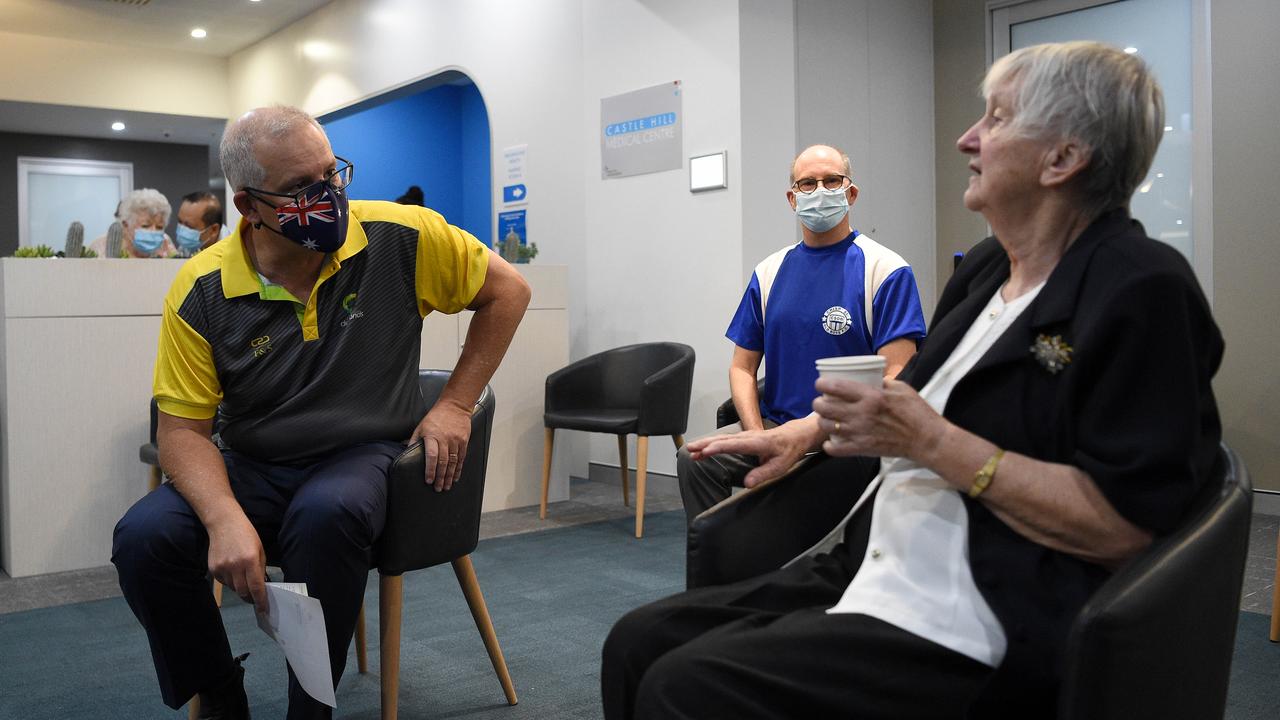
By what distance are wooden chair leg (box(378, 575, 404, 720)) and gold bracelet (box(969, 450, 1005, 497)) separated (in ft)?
4.42

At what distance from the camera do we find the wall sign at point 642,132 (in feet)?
17.9

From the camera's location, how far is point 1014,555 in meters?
1.27

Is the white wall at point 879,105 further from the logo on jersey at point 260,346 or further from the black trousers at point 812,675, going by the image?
the black trousers at point 812,675

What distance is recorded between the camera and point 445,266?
90.7 inches

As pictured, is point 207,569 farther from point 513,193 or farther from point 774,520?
point 513,193

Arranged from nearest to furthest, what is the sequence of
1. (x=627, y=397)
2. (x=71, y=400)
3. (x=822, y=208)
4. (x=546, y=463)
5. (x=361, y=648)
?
1. (x=361, y=648)
2. (x=822, y=208)
3. (x=71, y=400)
4. (x=546, y=463)
5. (x=627, y=397)

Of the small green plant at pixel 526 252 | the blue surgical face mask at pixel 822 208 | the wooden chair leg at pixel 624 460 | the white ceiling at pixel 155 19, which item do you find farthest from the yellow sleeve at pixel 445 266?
the white ceiling at pixel 155 19

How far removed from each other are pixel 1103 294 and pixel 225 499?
1.54 metres

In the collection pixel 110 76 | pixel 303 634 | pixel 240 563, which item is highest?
pixel 110 76

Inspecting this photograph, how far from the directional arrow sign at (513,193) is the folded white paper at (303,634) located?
493 cm

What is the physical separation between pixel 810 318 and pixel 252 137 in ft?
5.03

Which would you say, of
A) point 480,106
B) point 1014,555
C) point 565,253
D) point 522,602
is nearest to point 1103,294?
point 1014,555

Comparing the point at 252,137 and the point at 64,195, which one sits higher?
the point at 64,195

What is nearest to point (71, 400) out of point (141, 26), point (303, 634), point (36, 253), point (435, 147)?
point (36, 253)
